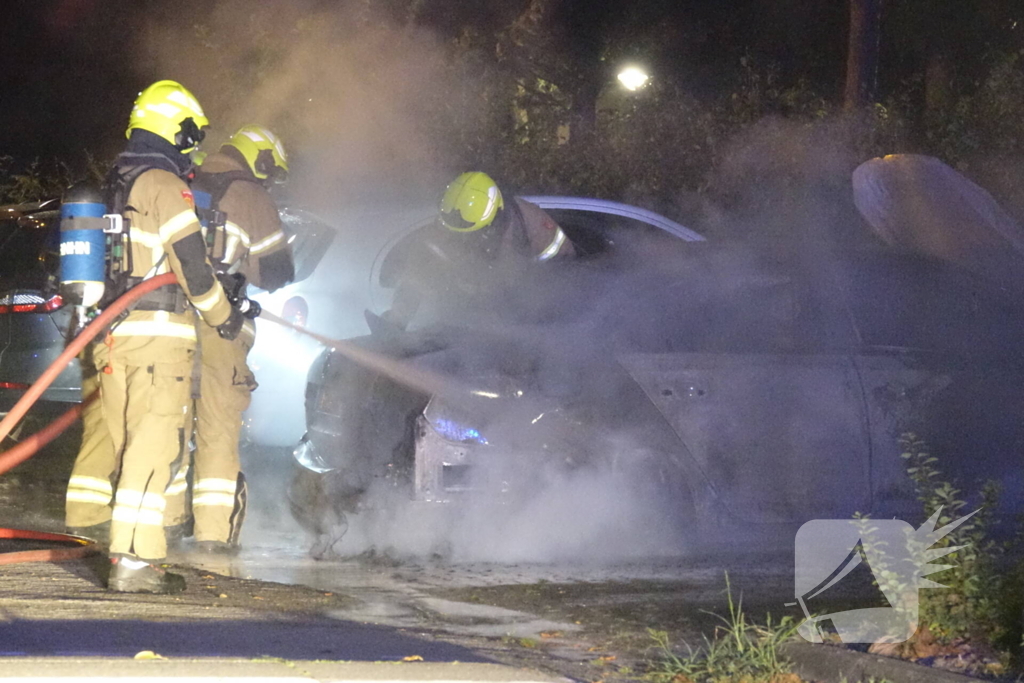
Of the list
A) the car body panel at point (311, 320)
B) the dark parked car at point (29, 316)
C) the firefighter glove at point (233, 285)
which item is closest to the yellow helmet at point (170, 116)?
the firefighter glove at point (233, 285)

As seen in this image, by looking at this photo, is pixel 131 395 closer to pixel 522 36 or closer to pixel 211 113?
pixel 522 36

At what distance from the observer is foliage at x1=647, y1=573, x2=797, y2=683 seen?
3.91 metres

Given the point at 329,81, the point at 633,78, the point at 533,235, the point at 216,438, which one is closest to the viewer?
the point at 216,438

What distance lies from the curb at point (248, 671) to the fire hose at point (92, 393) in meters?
1.47

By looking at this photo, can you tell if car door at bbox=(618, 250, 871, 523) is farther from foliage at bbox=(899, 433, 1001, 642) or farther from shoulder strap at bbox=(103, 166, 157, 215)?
shoulder strap at bbox=(103, 166, 157, 215)

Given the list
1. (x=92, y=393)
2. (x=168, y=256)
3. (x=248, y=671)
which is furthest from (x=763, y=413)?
(x=92, y=393)

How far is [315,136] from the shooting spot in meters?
13.7

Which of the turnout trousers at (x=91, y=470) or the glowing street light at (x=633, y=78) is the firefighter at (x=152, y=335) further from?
the glowing street light at (x=633, y=78)

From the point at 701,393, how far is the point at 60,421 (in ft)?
9.46

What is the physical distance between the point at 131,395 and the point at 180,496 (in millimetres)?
1132

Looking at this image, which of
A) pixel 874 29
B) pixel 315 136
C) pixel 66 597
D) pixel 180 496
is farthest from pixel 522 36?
pixel 66 597

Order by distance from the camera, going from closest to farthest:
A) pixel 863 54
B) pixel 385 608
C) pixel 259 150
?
pixel 385 608 → pixel 259 150 → pixel 863 54

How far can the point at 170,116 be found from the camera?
493 cm

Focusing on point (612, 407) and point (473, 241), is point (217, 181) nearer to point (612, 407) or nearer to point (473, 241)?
point (473, 241)
